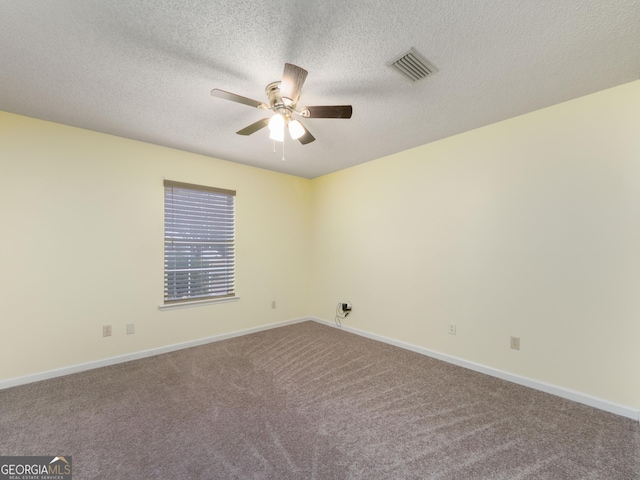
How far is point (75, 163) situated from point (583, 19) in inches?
169

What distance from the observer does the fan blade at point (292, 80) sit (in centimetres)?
154

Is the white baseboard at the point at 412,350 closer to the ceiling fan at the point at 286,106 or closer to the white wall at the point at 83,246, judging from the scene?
the white wall at the point at 83,246

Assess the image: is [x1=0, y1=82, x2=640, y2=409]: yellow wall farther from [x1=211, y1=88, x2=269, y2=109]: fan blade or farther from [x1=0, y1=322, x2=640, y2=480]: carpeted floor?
[x1=211, y1=88, x2=269, y2=109]: fan blade

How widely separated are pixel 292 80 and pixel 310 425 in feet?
7.74

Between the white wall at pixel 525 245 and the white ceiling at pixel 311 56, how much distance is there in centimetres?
35

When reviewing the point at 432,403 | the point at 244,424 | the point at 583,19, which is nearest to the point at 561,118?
the point at 583,19

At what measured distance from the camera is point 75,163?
278 cm

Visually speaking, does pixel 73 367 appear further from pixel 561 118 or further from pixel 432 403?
pixel 561 118

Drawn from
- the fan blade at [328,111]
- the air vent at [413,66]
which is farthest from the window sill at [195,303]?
the air vent at [413,66]

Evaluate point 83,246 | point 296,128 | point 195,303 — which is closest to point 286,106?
point 296,128

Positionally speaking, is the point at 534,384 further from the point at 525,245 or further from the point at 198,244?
the point at 198,244

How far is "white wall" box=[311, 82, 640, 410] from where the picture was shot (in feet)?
6.82

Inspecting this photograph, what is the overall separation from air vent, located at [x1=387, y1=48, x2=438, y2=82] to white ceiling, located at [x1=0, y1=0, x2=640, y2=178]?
1.9 inches

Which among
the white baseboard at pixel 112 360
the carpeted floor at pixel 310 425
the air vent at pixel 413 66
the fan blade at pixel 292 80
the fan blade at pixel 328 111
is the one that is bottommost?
the carpeted floor at pixel 310 425
